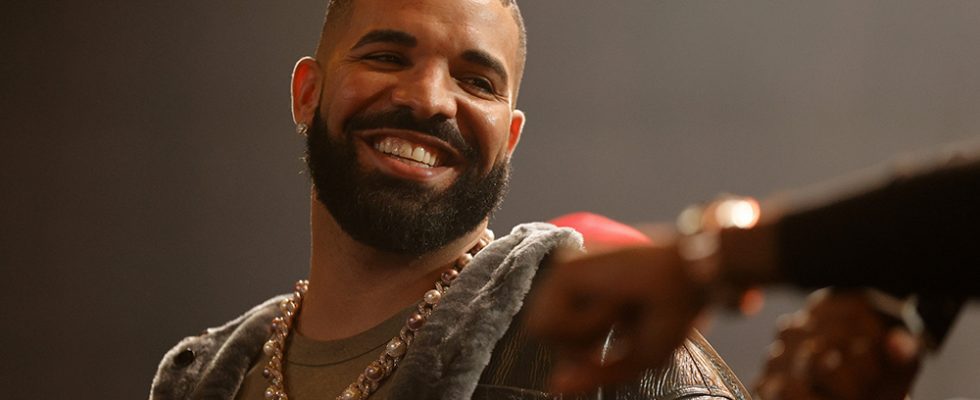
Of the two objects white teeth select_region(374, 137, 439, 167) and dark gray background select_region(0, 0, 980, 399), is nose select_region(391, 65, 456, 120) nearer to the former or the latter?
white teeth select_region(374, 137, 439, 167)

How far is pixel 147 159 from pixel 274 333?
130cm

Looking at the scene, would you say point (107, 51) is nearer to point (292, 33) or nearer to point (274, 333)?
point (292, 33)

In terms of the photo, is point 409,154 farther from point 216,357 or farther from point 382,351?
point 216,357

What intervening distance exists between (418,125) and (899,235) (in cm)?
92

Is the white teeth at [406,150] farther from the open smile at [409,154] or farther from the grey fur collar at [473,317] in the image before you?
the grey fur collar at [473,317]

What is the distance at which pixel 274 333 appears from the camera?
5.32 ft

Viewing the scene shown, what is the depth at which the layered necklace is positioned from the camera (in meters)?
1.38

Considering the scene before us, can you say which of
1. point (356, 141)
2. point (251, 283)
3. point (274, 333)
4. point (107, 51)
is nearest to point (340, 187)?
point (356, 141)

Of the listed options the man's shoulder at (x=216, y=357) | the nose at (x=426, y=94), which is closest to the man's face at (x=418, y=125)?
the nose at (x=426, y=94)

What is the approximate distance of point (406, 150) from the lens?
1446 mm

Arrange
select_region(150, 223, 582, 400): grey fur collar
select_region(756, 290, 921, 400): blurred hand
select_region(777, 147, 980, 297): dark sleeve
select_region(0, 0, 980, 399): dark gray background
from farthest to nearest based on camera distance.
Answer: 1. select_region(0, 0, 980, 399): dark gray background
2. select_region(150, 223, 582, 400): grey fur collar
3. select_region(756, 290, 921, 400): blurred hand
4. select_region(777, 147, 980, 297): dark sleeve

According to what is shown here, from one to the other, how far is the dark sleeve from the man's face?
2.89 feet

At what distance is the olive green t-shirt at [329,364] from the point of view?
1.43 meters

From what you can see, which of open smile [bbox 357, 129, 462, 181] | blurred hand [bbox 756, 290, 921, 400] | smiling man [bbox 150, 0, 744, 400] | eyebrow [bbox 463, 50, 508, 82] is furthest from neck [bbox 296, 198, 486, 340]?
blurred hand [bbox 756, 290, 921, 400]
